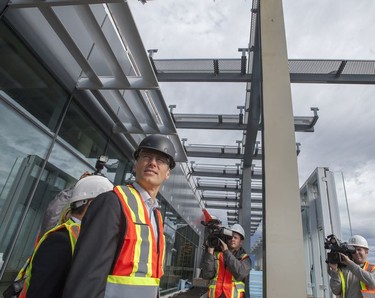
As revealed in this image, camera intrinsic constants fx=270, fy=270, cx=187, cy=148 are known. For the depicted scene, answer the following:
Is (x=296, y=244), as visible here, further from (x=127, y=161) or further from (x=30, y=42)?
(x=127, y=161)

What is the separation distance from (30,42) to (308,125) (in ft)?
23.7

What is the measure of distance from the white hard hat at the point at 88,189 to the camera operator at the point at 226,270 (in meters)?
2.26

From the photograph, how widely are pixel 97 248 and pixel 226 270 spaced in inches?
124

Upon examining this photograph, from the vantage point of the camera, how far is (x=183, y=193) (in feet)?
43.7

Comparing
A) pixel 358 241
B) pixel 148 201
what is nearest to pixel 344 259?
pixel 358 241

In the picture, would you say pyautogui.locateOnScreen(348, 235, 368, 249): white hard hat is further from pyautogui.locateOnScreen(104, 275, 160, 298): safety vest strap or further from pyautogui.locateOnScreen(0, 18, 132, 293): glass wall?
pyautogui.locateOnScreen(0, 18, 132, 293): glass wall

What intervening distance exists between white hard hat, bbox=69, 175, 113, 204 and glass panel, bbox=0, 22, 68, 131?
2512 mm

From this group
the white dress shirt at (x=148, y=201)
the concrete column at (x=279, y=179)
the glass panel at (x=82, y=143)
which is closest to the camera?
the white dress shirt at (x=148, y=201)

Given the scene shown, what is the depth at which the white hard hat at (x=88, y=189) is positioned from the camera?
211 centimetres

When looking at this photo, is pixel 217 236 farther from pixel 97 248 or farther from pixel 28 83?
pixel 28 83

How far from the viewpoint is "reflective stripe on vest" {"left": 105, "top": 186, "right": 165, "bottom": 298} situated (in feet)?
4.27

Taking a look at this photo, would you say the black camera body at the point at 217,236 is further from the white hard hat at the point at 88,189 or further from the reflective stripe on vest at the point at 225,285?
the white hard hat at the point at 88,189

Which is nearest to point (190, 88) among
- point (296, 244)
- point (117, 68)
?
point (117, 68)

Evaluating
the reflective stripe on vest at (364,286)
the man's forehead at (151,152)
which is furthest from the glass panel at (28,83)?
the reflective stripe on vest at (364,286)
